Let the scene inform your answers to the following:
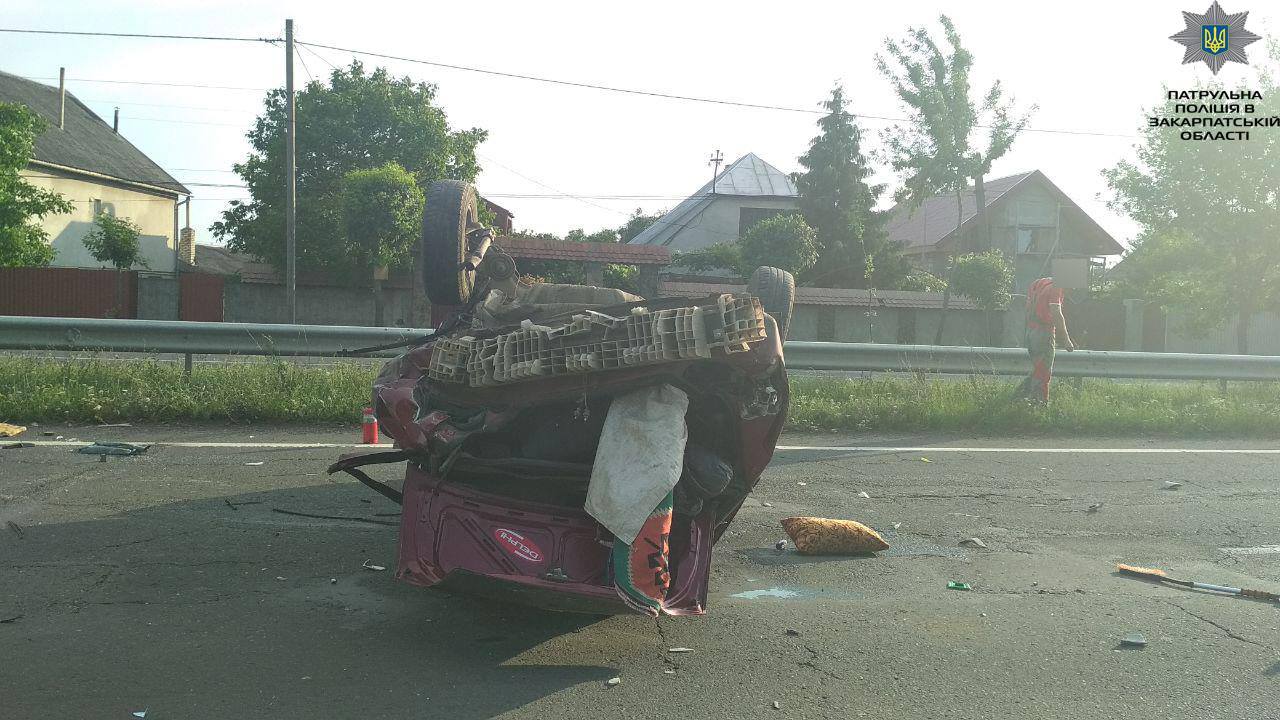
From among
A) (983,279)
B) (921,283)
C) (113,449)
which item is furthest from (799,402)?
(921,283)

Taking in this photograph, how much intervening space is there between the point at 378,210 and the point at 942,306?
18.5 metres

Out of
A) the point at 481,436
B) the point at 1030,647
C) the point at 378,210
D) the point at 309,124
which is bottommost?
the point at 1030,647

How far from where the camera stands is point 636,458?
326 centimetres

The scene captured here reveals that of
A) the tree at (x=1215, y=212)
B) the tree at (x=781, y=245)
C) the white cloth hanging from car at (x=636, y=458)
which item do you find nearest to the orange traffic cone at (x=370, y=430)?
the white cloth hanging from car at (x=636, y=458)

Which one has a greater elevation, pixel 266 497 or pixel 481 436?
pixel 481 436

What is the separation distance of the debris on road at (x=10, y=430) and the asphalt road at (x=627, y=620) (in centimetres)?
100

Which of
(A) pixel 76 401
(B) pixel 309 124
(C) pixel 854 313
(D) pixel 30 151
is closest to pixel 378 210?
(B) pixel 309 124

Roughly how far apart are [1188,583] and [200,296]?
102 ft

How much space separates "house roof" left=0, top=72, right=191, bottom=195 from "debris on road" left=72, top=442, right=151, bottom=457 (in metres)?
36.7

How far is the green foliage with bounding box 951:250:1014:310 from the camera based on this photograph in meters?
31.3

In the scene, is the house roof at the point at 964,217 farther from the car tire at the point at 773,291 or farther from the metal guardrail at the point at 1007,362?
the car tire at the point at 773,291

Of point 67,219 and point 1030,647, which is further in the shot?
point 67,219

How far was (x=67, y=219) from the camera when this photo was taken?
39.1 m

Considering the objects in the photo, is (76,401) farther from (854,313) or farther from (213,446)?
(854,313)
